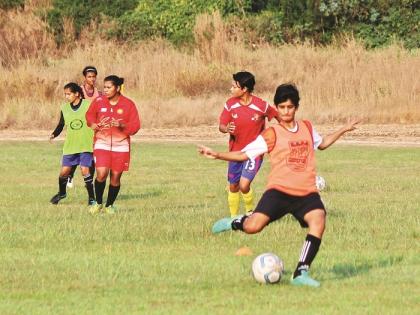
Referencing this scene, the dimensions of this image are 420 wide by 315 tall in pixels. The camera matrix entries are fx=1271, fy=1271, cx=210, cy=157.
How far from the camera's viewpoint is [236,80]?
1580cm

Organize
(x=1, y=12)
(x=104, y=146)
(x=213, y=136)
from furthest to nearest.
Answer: (x=1, y=12) → (x=213, y=136) → (x=104, y=146)

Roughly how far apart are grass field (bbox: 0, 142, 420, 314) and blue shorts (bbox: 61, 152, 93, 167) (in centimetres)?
65

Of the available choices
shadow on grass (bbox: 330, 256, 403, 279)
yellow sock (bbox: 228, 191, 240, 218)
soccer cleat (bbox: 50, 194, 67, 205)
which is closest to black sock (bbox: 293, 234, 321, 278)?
shadow on grass (bbox: 330, 256, 403, 279)

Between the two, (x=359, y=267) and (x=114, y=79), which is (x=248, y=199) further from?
A: (x=359, y=267)

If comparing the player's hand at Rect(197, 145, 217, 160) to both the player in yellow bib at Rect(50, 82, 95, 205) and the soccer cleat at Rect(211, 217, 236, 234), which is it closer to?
the soccer cleat at Rect(211, 217, 236, 234)

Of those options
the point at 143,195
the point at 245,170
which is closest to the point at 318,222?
the point at 245,170

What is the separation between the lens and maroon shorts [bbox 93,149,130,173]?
17.0m

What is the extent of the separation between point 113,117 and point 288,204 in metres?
6.36

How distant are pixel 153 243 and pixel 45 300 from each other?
152 inches

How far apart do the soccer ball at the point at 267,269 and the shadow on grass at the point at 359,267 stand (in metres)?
0.72

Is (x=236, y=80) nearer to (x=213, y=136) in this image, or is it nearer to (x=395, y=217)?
(x=395, y=217)

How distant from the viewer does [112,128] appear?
16.9 meters

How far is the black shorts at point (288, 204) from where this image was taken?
1074cm

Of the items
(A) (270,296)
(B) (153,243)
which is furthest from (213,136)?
(A) (270,296)
